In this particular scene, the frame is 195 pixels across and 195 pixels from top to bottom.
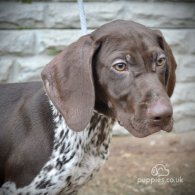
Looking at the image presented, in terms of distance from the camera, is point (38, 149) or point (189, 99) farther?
point (189, 99)

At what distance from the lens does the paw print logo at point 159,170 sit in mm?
4794

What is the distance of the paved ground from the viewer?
4.57m

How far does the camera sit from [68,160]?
3078 millimetres

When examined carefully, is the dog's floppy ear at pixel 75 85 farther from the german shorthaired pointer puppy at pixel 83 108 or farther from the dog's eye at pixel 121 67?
the dog's eye at pixel 121 67

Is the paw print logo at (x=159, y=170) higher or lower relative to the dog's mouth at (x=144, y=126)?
lower

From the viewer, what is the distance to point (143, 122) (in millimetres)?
2650

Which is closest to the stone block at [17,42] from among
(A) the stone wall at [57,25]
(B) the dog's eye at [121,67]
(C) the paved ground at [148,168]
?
(A) the stone wall at [57,25]

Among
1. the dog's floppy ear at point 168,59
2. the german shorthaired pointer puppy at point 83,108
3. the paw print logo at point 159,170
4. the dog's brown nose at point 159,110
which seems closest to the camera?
the dog's brown nose at point 159,110

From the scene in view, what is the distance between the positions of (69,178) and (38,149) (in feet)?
0.89

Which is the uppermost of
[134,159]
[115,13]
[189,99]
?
[115,13]

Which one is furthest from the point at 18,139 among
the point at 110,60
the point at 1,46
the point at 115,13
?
the point at 115,13

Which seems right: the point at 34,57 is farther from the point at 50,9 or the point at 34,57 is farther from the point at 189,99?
the point at 189,99

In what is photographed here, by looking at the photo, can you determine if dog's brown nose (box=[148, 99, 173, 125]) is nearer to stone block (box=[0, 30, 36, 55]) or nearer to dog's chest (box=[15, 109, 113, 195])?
→ dog's chest (box=[15, 109, 113, 195])

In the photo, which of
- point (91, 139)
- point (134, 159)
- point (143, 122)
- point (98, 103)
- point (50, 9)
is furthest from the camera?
point (134, 159)
